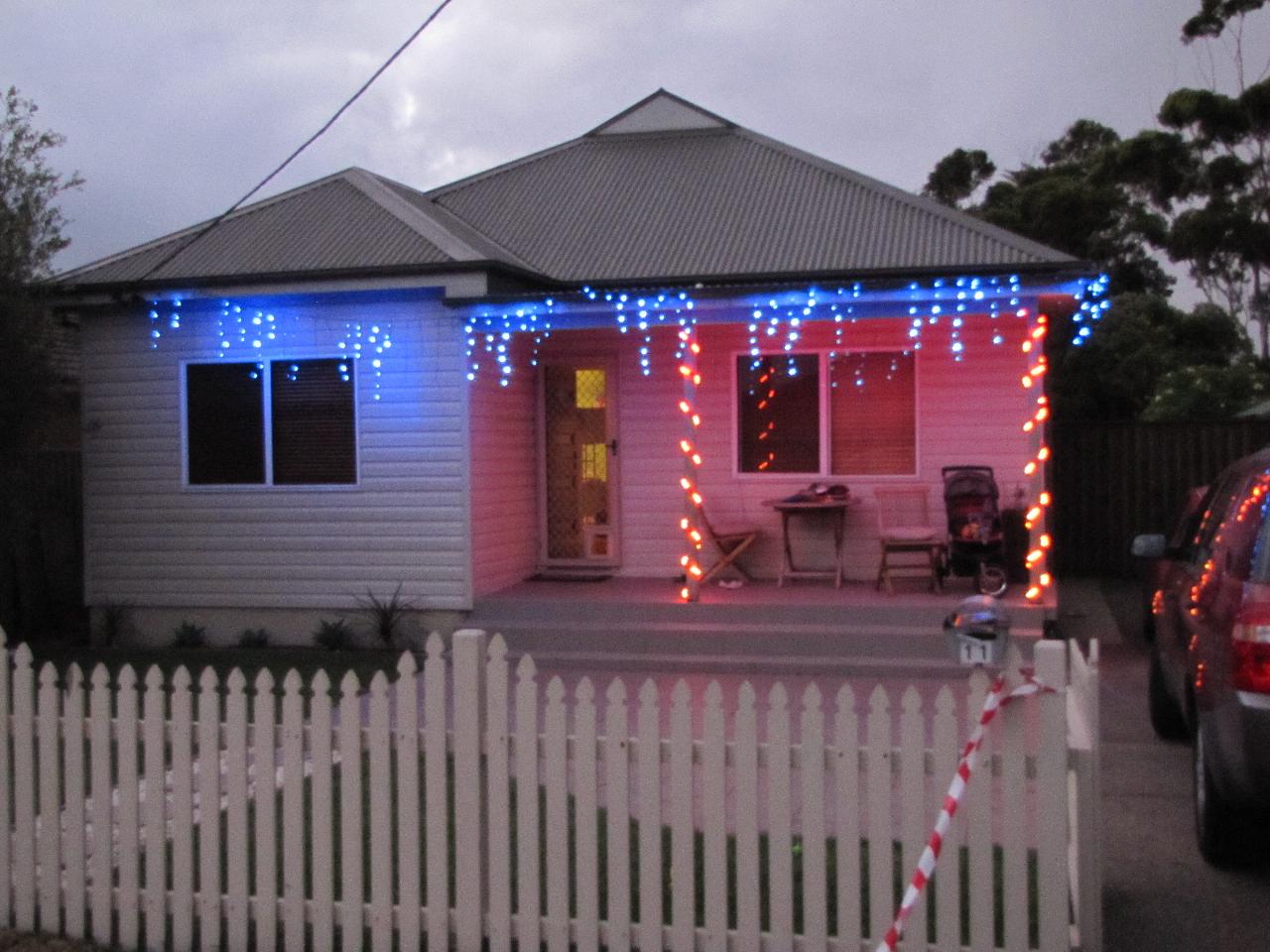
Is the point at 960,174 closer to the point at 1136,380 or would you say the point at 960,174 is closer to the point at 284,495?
the point at 1136,380

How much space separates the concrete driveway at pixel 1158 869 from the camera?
5.35 m

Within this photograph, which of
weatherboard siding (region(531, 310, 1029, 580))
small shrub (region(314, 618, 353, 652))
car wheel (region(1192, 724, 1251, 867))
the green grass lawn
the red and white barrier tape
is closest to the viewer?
the red and white barrier tape

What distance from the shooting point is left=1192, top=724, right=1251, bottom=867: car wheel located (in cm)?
595

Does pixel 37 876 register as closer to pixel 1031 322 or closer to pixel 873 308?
pixel 873 308

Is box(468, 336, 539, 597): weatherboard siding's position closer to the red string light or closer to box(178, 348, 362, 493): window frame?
box(178, 348, 362, 493): window frame

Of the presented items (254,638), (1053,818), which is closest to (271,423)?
(254,638)

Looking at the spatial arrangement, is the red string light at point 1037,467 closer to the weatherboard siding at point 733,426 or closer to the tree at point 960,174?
the weatherboard siding at point 733,426

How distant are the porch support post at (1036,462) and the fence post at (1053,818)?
6836 millimetres

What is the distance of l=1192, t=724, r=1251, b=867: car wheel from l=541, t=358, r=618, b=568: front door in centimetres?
807

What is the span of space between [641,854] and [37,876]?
2.63 metres

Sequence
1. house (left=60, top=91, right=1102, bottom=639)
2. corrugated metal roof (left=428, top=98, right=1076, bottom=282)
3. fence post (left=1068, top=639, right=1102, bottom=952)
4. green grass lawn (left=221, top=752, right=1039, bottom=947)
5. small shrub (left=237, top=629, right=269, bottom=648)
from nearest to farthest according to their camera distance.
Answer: fence post (left=1068, top=639, right=1102, bottom=952) → green grass lawn (left=221, top=752, right=1039, bottom=947) → house (left=60, top=91, right=1102, bottom=639) → small shrub (left=237, top=629, right=269, bottom=648) → corrugated metal roof (left=428, top=98, right=1076, bottom=282)

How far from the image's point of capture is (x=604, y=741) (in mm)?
4910

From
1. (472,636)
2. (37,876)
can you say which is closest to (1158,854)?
(472,636)

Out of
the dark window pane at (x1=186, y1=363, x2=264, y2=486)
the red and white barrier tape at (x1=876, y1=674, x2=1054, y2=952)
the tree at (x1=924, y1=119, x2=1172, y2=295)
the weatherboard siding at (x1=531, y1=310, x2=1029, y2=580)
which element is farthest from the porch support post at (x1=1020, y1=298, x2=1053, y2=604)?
the tree at (x1=924, y1=119, x2=1172, y2=295)
